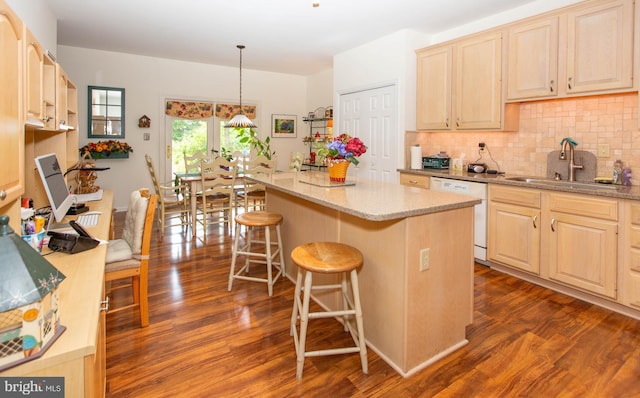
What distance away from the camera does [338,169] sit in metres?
2.91

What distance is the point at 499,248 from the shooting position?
134 inches

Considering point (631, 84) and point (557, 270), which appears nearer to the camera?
point (631, 84)

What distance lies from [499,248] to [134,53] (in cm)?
604

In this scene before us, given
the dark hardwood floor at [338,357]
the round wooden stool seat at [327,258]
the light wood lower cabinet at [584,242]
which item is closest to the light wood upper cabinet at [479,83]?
the light wood lower cabinet at [584,242]

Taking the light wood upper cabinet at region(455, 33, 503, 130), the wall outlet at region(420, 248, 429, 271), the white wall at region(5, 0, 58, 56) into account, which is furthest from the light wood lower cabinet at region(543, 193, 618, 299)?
the white wall at region(5, 0, 58, 56)

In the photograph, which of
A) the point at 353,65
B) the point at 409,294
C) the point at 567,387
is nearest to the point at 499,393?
the point at 567,387

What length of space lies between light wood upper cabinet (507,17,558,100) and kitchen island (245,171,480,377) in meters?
1.78

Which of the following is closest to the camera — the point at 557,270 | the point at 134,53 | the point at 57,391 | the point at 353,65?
the point at 57,391

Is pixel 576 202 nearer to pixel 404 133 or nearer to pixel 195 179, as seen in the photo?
pixel 404 133

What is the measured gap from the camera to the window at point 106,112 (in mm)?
5848

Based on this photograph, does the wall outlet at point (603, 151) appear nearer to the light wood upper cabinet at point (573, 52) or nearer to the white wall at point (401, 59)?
the light wood upper cabinet at point (573, 52)

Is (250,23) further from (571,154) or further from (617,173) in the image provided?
(617,173)

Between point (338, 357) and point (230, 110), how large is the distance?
19.0 ft

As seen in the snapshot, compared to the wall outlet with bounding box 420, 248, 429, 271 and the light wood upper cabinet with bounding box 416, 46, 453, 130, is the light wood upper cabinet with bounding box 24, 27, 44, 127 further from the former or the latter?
the light wood upper cabinet with bounding box 416, 46, 453, 130
